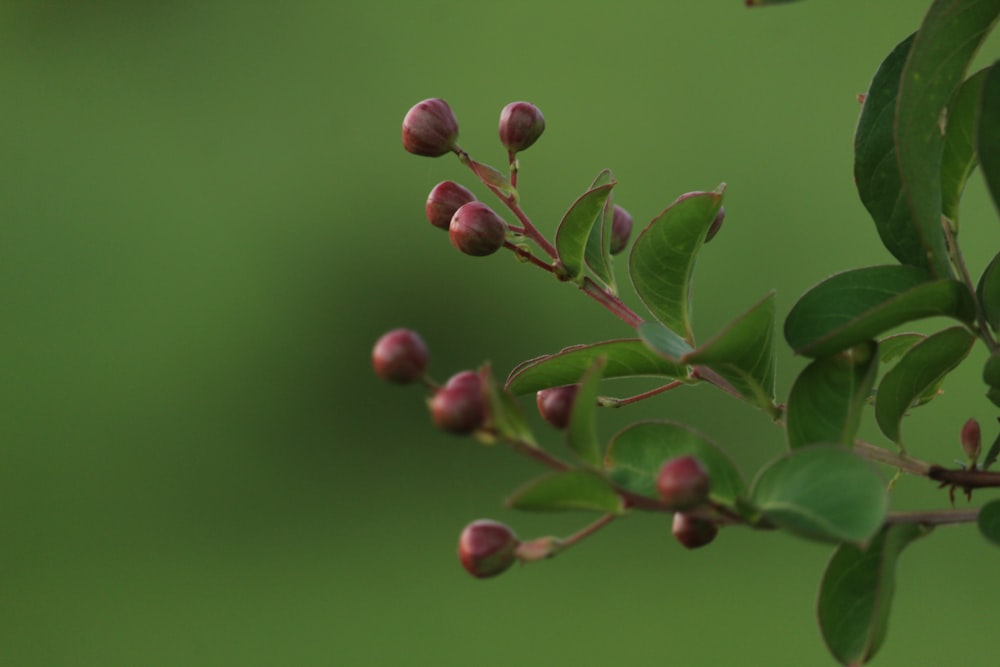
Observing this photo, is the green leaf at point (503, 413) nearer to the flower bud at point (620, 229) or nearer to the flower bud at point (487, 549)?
the flower bud at point (487, 549)

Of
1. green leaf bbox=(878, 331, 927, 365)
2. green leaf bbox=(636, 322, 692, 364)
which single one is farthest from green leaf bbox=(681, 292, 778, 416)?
green leaf bbox=(878, 331, 927, 365)

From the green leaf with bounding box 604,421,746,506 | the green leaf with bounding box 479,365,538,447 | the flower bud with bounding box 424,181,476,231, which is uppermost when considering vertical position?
the flower bud with bounding box 424,181,476,231

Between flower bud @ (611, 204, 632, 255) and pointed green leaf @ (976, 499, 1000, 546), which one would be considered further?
flower bud @ (611, 204, 632, 255)

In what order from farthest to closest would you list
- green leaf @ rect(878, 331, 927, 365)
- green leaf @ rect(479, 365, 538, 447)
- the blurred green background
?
the blurred green background
green leaf @ rect(878, 331, 927, 365)
green leaf @ rect(479, 365, 538, 447)

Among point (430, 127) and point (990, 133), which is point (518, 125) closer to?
point (430, 127)

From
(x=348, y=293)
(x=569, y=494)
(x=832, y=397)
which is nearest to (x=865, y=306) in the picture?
(x=832, y=397)

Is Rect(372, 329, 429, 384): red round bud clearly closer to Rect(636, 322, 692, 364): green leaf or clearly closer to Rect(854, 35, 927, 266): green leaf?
Rect(636, 322, 692, 364): green leaf
